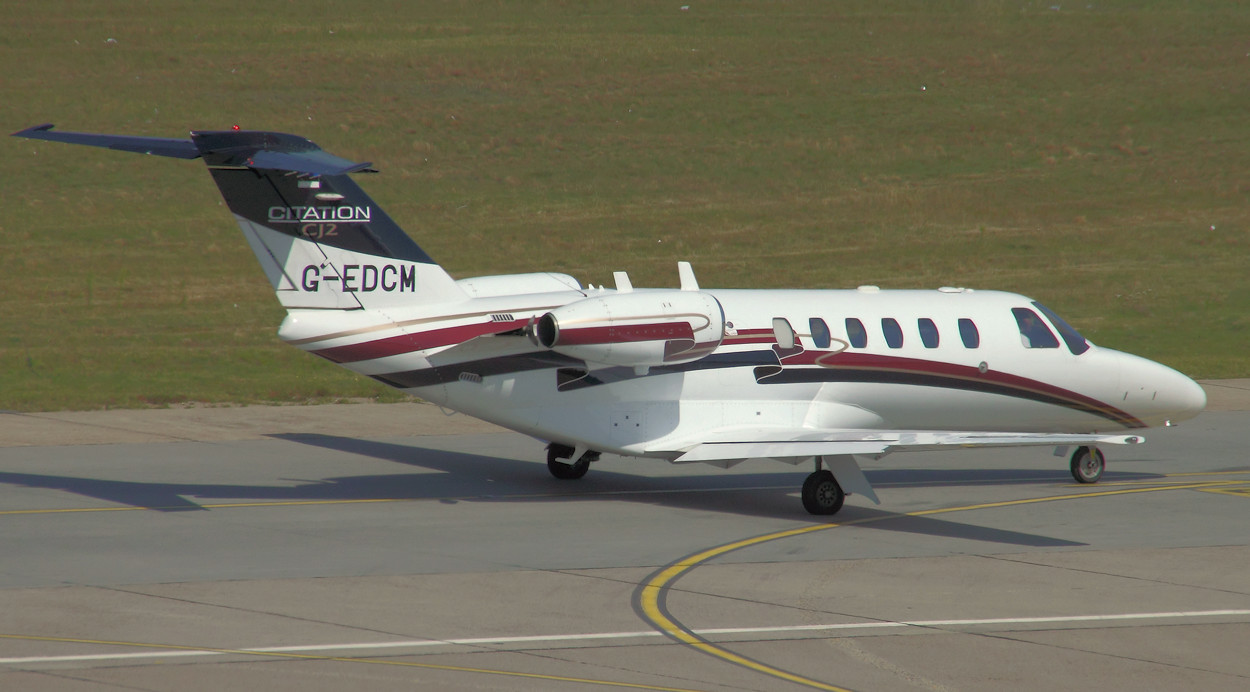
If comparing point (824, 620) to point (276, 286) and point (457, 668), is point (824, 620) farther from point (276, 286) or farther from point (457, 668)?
point (276, 286)

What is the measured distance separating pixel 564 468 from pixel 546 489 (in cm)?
56

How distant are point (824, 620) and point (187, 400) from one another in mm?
15945

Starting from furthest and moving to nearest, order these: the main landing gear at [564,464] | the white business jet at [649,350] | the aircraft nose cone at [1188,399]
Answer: the aircraft nose cone at [1188,399] < the main landing gear at [564,464] < the white business jet at [649,350]

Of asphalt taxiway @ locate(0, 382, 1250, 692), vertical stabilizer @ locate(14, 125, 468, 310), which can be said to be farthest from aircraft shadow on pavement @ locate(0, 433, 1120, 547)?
vertical stabilizer @ locate(14, 125, 468, 310)

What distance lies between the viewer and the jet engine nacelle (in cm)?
1548

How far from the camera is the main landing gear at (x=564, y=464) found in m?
18.5

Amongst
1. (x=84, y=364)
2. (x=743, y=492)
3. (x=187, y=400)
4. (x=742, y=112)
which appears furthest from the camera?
(x=742, y=112)

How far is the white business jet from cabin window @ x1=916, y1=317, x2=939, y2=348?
2 centimetres

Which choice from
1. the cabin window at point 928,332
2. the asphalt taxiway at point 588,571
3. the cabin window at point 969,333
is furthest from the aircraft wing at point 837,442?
the cabin window at point 969,333

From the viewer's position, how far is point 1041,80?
55562 mm

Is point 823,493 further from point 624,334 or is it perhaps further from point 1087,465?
point 1087,465

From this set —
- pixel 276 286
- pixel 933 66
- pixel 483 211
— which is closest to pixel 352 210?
pixel 276 286

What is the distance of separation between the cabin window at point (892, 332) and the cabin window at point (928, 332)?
1.10 feet

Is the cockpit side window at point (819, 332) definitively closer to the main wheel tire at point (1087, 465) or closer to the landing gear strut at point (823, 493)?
the landing gear strut at point (823, 493)
